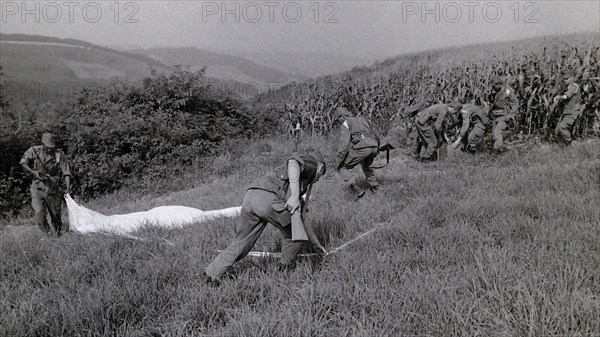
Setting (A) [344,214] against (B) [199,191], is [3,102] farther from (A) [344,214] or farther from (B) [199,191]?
(A) [344,214]

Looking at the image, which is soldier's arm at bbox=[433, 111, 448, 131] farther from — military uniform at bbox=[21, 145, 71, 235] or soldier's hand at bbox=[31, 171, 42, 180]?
soldier's hand at bbox=[31, 171, 42, 180]

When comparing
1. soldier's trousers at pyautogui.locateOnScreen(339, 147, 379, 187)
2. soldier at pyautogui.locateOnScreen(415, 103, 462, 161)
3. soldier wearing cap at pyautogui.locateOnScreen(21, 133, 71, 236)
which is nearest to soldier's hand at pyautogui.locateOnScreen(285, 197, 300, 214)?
soldier's trousers at pyautogui.locateOnScreen(339, 147, 379, 187)

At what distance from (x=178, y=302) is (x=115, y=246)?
1921 mm

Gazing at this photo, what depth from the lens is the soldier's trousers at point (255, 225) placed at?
12.9 feet

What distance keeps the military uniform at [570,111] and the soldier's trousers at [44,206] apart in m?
9.86

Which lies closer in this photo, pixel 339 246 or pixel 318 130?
pixel 339 246

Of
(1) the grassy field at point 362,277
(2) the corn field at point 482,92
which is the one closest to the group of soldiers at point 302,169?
(1) the grassy field at point 362,277

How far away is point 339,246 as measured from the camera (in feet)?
15.7

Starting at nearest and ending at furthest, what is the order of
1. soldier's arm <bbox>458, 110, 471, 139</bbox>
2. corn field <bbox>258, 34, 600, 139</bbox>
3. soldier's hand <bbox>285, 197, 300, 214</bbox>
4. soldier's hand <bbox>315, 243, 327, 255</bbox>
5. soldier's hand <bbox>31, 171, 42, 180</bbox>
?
soldier's hand <bbox>285, 197, 300, 214</bbox> < soldier's hand <bbox>315, 243, 327, 255</bbox> < soldier's hand <bbox>31, 171, 42, 180</bbox> < soldier's arm <bbox>458, 110, 471, 139</bbox> < corn field <bbox>258, 34, 600, 139</bbox>

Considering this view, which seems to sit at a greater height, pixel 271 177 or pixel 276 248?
pixel 271 177

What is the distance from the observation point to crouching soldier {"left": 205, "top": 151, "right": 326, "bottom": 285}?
3.93 meters

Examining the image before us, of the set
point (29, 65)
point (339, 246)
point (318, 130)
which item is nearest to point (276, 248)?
point (339, 246)

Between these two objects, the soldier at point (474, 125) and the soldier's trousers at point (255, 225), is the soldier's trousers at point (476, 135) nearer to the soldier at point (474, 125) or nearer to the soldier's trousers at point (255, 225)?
the soldier at point (474, 125)

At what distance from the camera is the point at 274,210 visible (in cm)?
393
